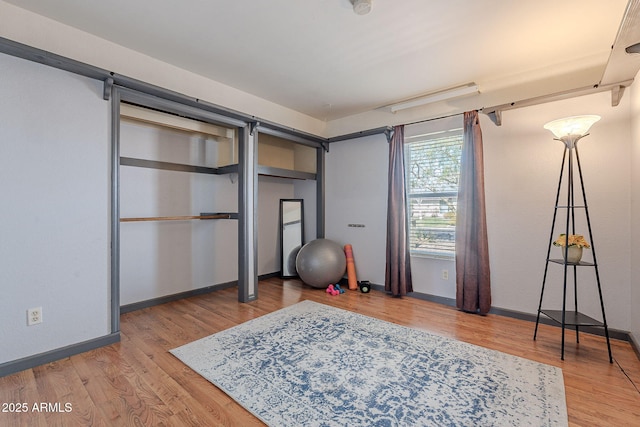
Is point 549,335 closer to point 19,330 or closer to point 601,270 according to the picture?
point 601,270

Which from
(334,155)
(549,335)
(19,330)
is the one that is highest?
(334,155)

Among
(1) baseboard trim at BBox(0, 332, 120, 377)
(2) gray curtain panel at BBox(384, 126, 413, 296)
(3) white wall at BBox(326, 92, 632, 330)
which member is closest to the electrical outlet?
(1) baseboard trim at BBox(0, 332, 120, 377)

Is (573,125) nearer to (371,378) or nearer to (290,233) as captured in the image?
(371,378)

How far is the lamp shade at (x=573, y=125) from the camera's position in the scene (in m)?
2.25

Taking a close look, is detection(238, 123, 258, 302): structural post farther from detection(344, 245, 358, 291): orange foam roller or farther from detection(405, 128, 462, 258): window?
detection(405, 128, 462, 258): window

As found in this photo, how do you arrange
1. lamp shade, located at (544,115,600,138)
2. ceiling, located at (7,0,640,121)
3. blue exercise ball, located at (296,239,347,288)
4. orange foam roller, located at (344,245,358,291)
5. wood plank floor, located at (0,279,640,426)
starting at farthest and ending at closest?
orange foam roller, located at (344,245,358,291) → blue exercise ball, located at (296,239,347,288) → lamp shade, located at (544,115,600,138) → ceiling, located at (7,0,640,121) → wood plank floor, located at (0,279,640,426)

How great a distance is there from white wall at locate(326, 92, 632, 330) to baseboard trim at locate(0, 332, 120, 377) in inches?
134

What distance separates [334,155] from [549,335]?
3.48m

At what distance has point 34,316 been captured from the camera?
2.10 metres

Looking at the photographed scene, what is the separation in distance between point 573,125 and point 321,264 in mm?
3040

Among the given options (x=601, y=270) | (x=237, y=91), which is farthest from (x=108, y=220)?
(x=601, y=270)

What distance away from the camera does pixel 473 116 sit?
10.7ft

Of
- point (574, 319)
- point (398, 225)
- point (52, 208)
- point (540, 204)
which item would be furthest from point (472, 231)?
point (52, 208)

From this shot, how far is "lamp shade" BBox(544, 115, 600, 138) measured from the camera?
2.25 m
